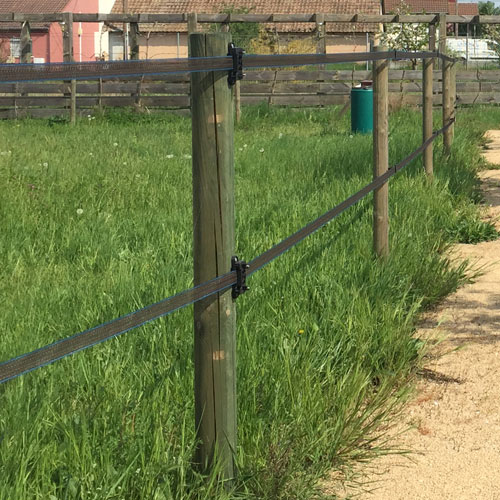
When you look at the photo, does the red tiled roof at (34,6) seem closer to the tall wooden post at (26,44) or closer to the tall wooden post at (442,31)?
the tall wooden post at (26,44)

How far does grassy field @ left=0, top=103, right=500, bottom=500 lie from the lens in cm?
290

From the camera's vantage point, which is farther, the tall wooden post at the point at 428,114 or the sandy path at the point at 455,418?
the tall wooden post at the point at 428,114

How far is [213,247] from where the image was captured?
2.84 metres

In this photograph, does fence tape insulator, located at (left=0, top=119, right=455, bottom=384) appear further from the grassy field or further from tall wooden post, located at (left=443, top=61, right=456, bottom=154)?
tall wooden post, located at (left=443, top=61, right=456, bottom=154)

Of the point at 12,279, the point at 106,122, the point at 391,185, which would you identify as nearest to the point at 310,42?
the point at 106,122

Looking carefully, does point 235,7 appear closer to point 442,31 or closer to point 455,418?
point 442,31

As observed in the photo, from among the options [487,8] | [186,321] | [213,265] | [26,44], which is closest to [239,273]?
[213,265]

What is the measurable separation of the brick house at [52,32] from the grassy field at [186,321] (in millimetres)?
36070

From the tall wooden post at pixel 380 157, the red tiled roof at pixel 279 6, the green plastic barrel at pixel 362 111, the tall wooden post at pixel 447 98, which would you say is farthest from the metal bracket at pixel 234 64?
the red tiled roof at pixel 279 6

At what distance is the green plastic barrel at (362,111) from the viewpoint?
49.2 ft

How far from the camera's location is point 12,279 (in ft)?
18.1

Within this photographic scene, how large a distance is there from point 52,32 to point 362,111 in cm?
3341

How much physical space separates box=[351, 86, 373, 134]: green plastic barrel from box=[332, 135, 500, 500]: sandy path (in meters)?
9.34

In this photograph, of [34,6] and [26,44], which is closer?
[26,44]
